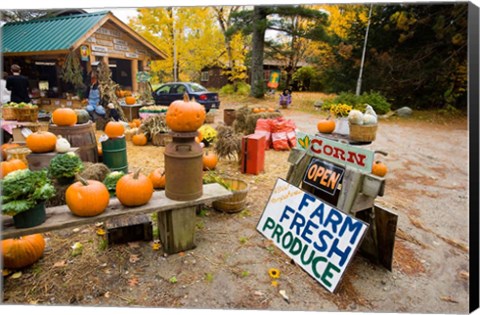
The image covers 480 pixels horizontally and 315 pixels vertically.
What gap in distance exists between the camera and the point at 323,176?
301cm

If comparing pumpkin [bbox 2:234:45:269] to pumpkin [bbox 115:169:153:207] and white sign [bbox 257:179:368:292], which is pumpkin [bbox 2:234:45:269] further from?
white sign [bbox 257:179:368:292]

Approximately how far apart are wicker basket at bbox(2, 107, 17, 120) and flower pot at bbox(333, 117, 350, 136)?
5693mm

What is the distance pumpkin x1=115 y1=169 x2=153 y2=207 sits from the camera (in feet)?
8.38

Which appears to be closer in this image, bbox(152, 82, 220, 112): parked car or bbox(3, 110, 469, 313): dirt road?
bbox(3, 110, 469, 313): dirt road

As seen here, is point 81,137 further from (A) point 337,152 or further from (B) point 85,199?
(A) point 337,152

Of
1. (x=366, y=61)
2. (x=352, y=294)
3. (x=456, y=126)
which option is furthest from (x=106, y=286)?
(x=366, y=61)

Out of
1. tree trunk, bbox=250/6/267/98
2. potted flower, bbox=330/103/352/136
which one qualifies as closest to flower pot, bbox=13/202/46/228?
potted flower, bbox=330/103/352/136

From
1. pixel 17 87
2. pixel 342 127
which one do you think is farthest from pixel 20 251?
pixel 17 87

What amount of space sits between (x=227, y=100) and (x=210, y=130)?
45.8 feet

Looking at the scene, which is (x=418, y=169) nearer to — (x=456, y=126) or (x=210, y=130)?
(x=210, y=130)

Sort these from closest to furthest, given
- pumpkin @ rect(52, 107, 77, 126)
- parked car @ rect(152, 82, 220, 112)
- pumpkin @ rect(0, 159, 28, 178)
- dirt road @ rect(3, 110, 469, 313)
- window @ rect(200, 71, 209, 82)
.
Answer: dirt road @ rect(3, 110, 469, 313), pumpkin @ rect(0, 159, 28, 178), pumpkin @ rect(52, 107, 77, 126), parked car @ rect(152, 82, 220, 112), window @ rect(200, 71, 209, 82)

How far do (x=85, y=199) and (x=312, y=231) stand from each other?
6.38 ft

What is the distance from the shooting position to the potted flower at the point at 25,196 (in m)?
2.10

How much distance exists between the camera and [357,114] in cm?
327
